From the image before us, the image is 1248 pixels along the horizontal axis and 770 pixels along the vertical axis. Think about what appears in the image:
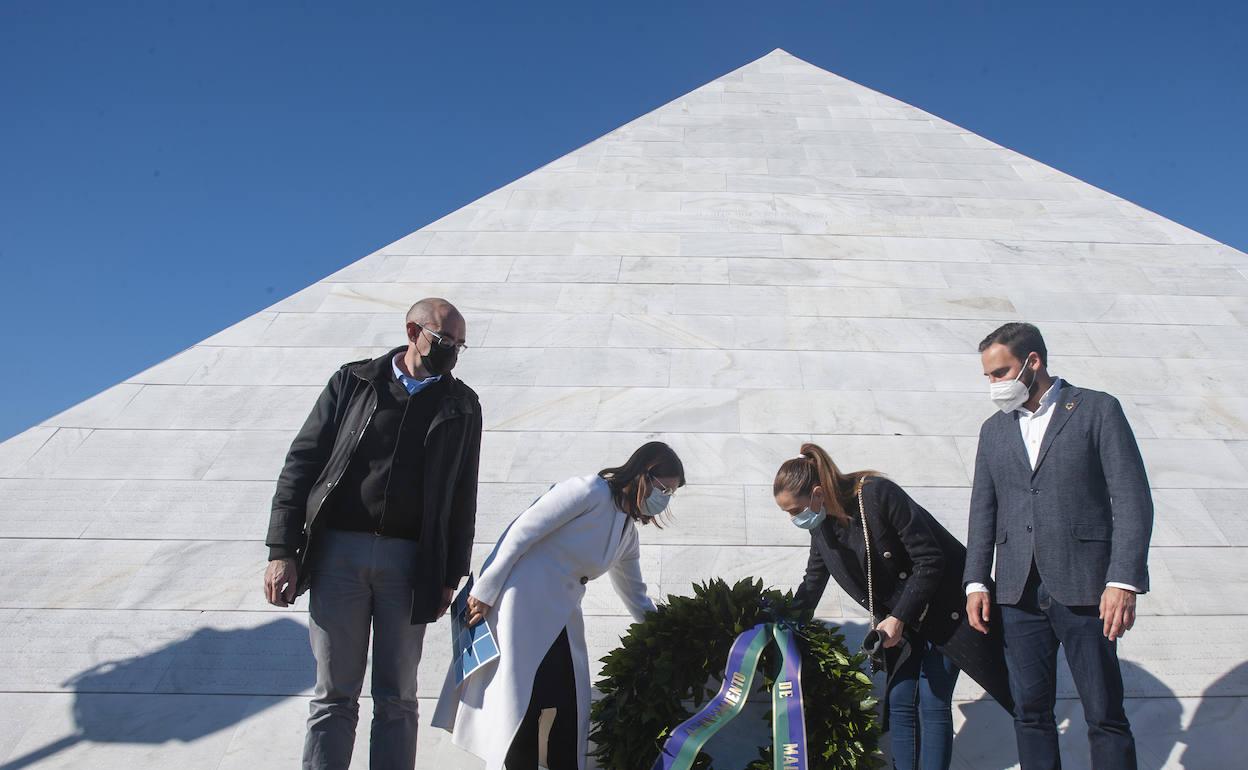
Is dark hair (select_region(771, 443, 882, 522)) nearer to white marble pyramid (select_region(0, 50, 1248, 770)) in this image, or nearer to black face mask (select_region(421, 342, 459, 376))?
white marble pyramid (select_region(0, 50, 1248, 770))

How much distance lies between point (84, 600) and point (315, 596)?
6.05ft

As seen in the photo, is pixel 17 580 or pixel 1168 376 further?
pixel 1168 376

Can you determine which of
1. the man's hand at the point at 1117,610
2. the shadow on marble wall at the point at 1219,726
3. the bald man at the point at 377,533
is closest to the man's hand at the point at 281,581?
the bald man at the point at 377,533

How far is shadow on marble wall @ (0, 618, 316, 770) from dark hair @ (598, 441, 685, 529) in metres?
1.60

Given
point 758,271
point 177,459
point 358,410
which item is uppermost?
point 758,271

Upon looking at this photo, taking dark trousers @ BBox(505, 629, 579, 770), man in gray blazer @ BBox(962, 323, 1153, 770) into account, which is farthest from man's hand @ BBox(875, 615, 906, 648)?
dark trousers @ BBox(505, 629, 579, 770)

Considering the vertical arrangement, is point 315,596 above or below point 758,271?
below

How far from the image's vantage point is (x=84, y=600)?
3.98 m

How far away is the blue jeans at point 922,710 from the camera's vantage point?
292cm

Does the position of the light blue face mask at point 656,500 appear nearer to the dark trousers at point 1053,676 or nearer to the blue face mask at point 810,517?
the blue face mask at point 810,517

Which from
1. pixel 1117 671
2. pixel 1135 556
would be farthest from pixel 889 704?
pixel 1135 556

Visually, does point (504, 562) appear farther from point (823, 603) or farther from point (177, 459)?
point (177, 459)

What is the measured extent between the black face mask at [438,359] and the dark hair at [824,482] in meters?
1.17

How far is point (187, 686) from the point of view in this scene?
360 cm
